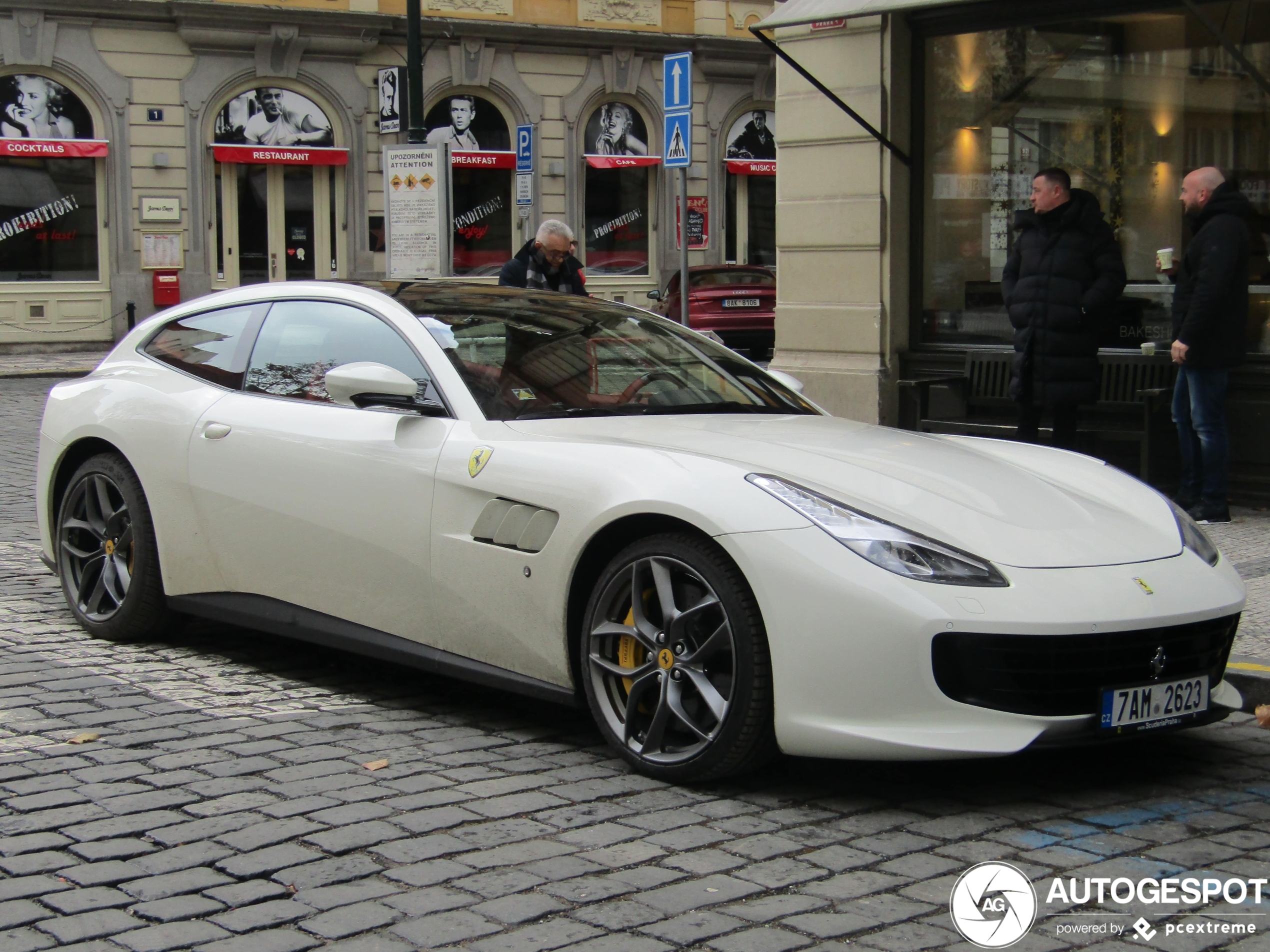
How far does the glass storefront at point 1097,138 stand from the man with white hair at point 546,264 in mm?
2655

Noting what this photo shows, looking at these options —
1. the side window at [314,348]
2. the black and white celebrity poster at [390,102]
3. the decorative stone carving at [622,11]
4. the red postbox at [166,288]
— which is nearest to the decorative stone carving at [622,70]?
the decorative stone carving at [622,11]

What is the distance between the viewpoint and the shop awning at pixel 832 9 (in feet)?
32.7

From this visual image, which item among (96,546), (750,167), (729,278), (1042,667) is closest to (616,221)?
(750,167)

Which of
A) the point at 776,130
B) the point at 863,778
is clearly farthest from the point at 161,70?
the point at 863,778

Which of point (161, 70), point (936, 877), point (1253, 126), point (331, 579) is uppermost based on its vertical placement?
point (161, 70)

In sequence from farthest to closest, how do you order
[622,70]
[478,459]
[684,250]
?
[622,70] → [684,250] → [478,459]

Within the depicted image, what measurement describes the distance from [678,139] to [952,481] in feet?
26.8

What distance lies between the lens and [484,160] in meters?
30.2

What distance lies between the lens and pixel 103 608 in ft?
20.6

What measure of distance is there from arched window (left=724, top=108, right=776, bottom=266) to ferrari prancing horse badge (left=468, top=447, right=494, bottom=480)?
2832 cm

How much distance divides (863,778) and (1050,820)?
574mm

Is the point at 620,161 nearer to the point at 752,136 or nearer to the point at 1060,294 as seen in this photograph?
the point at 752,136

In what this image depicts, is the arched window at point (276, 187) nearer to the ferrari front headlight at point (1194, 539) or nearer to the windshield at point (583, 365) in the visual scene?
the windshield at point (583, 365)

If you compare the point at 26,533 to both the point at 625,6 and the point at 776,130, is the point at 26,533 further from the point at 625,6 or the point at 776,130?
the point at 625,6
